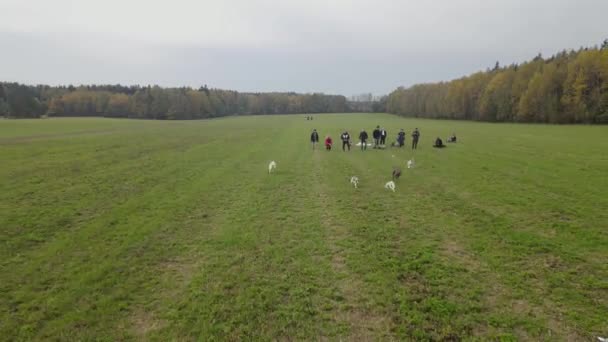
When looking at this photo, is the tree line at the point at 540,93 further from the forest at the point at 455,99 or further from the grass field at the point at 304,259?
the grass field at the point at 304,259

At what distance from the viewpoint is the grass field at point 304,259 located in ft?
16.9

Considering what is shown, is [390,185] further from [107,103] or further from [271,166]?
[107,103]

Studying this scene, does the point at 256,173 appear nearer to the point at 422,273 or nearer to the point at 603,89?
the point at 422,273

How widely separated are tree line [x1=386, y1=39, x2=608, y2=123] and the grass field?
182 ft

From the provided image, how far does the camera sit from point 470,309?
5.44m

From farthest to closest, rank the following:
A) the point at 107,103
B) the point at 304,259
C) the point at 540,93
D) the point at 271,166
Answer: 1. the point at 107,103
2. the point at 540,93
3. the point at 271,166
4. the point at 304,259

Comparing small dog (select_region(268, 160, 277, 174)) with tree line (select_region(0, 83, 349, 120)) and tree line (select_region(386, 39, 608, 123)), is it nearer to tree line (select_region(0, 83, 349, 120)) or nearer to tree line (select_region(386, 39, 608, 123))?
tree line (select_region(386, 39, 608, 123))

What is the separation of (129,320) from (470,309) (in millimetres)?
6095

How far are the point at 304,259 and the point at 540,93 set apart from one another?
253 ft

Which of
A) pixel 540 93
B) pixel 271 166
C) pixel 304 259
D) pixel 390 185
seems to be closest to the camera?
pixel 304 259

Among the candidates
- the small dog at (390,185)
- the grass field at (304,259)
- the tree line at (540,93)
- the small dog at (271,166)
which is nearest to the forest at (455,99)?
the tree line at (540,93)

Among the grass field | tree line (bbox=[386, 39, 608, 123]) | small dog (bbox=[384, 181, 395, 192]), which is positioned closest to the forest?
tree line (bbox=[386, 39, 608, 123])

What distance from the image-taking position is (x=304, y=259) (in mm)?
7418

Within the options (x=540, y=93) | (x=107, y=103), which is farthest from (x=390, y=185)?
(x=107, y=103)
